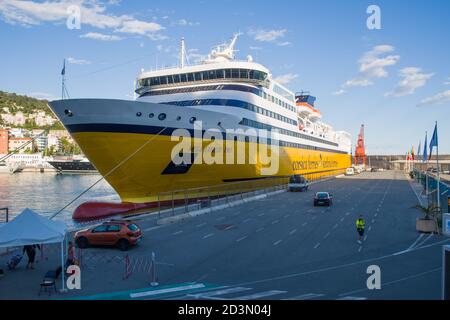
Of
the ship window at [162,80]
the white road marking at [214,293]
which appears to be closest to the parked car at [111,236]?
the white road marking at [214,293]

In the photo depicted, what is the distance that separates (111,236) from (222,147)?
14.8 metres

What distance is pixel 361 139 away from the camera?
15162 centimetres

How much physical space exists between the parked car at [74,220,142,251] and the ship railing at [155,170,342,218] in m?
6.82

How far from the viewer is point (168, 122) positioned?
24281 mm

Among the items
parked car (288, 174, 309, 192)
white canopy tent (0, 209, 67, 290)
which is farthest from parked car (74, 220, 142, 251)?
parked car (288, 174, 309, 192)

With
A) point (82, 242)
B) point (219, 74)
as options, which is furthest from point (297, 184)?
point (82, 242)

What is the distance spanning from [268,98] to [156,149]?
59.5ft

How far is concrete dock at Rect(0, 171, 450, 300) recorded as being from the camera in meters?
9.74

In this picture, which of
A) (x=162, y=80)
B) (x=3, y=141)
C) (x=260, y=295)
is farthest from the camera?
(x=3, y=141)

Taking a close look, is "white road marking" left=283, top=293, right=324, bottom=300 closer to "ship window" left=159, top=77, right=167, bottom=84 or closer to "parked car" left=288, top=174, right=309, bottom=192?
"ship window" left=159, top=77, right=167, bottom=84

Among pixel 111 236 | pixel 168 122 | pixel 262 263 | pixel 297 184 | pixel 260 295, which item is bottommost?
pixel 262 263

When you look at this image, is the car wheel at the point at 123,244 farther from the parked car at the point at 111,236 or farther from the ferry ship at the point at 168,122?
the ferry ship at the point at 168,122

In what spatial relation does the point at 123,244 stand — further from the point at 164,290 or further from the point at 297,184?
the point at 297,184

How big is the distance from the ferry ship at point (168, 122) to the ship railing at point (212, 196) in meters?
0.61
